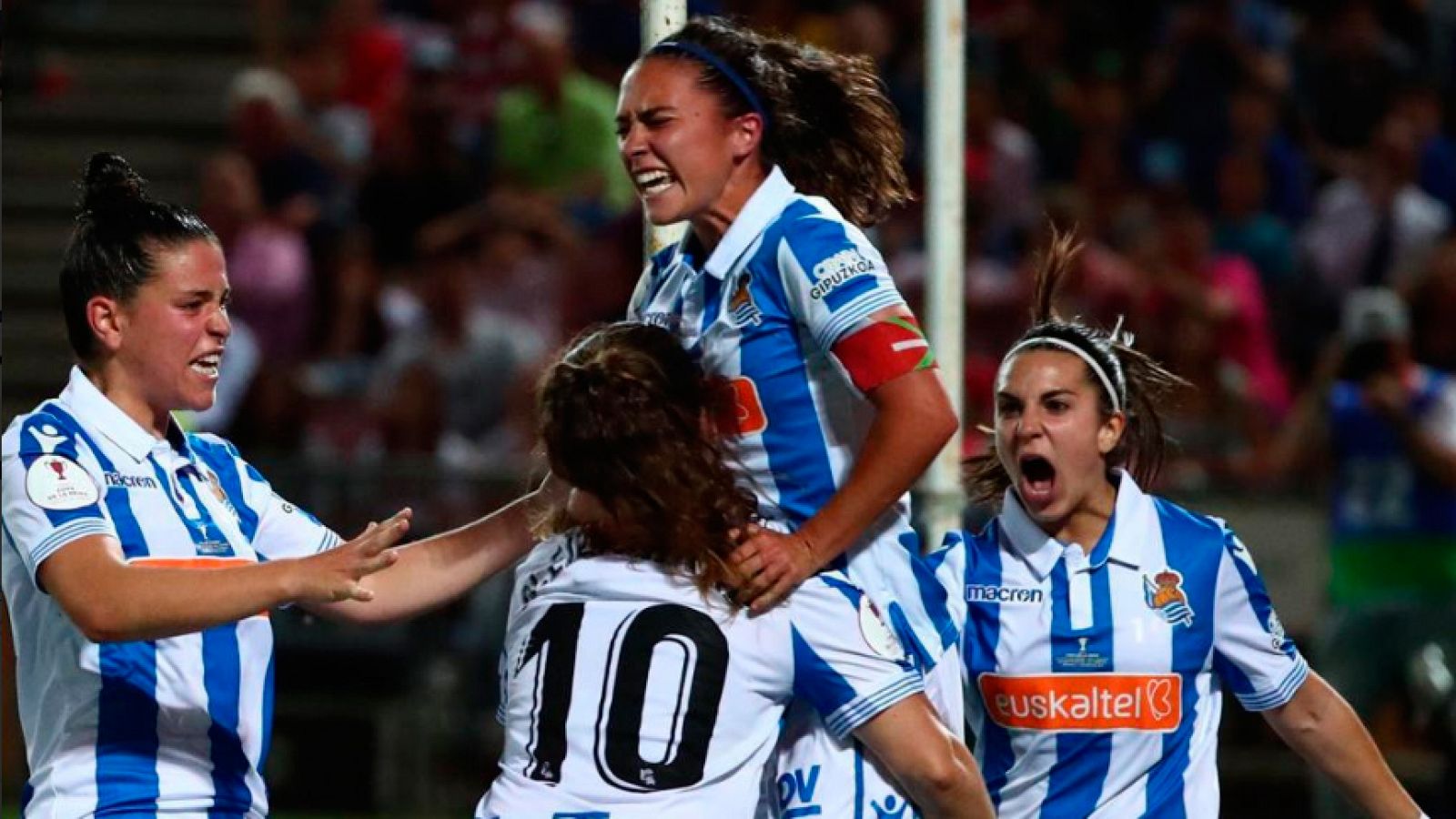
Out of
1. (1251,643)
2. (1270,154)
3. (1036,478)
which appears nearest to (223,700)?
(1036,478)

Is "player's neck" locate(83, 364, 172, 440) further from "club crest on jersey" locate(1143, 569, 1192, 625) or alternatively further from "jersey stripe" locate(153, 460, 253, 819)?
"club crest on jersey" locate(1143, 569, 1192, 625)

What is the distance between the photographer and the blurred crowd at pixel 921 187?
9500mm

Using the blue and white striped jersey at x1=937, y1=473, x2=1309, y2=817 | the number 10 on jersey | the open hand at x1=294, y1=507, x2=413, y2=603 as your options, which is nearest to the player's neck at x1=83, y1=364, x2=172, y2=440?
the open hand at x1=294, y1=507, x2=413, y2=603

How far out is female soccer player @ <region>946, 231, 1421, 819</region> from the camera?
408 centimetres

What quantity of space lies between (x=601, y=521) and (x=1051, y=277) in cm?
128

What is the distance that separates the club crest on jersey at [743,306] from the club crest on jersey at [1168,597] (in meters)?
0.96

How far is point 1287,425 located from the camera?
888 cm

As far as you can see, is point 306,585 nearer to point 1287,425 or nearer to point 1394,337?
point 1394,337

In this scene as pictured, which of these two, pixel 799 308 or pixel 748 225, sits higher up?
pixel 748 225

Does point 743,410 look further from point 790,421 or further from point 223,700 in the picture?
point 223,700

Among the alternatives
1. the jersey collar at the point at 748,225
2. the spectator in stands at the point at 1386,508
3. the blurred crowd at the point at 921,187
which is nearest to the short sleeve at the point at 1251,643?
the jersey collar at the point at 748,225

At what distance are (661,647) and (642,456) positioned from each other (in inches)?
12.0

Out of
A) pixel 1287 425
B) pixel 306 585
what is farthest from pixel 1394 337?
pixel 306 585

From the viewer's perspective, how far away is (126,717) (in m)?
3.52
